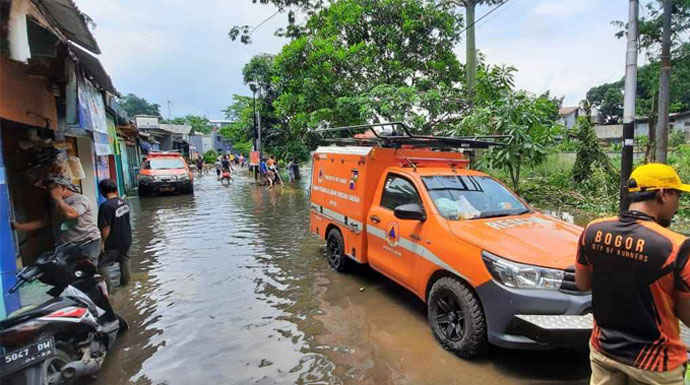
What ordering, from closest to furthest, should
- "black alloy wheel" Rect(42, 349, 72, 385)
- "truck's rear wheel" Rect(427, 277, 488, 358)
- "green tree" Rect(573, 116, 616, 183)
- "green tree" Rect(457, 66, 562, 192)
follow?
"black alloy wheel" Rect(42, 349, 72, 385)
"truck's rear wheel" Rect(427, 277, 488, 358)
"green tree" Rect(457, 66, 562, 192)
"green tree" Rect(573, 116, 616, 183)

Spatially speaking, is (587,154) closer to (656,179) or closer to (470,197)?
(470,197)

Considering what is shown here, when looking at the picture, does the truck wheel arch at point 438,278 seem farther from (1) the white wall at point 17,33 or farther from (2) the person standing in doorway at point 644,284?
(1) the white wall at point 17,33

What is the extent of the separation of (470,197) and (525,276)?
1514mm

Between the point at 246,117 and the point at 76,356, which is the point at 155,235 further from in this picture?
the point at 246,117

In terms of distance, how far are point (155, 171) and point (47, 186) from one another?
12839mm

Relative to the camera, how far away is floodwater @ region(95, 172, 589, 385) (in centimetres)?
335

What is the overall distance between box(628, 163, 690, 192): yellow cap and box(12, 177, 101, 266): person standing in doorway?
489 cm

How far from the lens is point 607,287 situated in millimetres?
1932

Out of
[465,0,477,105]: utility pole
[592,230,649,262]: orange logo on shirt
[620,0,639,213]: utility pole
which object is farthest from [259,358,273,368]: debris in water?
[465,0,477,105]: utility pole

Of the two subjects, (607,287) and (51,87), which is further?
(51,87)

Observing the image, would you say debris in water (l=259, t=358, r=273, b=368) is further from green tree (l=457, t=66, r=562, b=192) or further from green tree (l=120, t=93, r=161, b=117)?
green tree (l=120, t=93, r=161, b=117)

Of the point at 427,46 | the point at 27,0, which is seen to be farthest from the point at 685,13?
the point at 27,0

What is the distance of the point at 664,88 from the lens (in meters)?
9.29

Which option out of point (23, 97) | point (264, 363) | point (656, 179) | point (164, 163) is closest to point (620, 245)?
point (656, 179)
